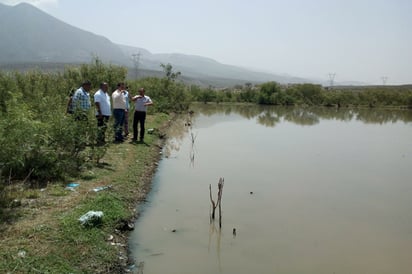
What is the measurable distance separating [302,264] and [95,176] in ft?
14.2

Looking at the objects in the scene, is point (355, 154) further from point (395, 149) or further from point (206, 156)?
point (206, 156)

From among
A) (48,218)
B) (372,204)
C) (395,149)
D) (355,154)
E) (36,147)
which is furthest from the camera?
(395,149)

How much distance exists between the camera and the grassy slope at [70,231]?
4242 millimetres

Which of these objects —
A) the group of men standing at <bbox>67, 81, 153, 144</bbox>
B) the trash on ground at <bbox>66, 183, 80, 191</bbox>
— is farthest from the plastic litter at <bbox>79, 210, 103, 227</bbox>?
the group of men standing at <bbox>67, 81, 153, 144</bbox>

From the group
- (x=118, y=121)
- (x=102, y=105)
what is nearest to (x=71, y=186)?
(x=102, y=105)

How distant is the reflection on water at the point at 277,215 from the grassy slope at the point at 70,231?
374mm

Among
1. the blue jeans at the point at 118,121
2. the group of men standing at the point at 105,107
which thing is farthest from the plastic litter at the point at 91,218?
the blue jeans at the point at 118,121

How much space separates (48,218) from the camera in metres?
5.28

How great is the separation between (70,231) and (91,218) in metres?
0.43

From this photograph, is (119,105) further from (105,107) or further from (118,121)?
(105,107)

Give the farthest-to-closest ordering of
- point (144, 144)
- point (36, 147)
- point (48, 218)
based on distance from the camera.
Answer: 1. point (144, 144)
2. point (36, 147)
3. point (48, 218)

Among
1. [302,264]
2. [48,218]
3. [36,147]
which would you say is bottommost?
[302,264]

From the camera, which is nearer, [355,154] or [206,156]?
[206,156]

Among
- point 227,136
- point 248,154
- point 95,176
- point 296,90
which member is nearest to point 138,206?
point 95,176
